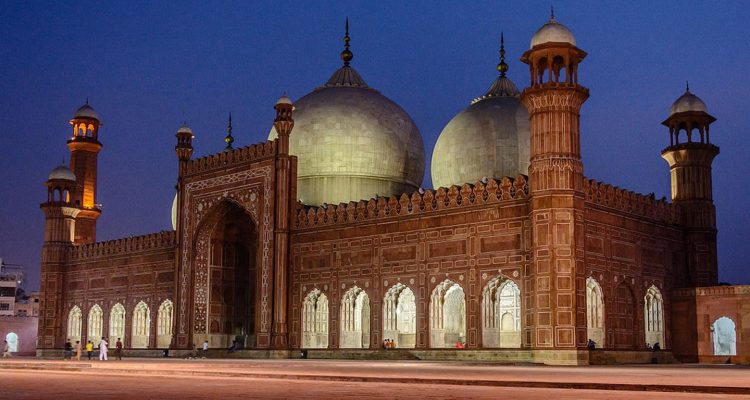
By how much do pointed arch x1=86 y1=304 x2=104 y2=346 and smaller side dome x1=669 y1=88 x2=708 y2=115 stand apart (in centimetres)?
1933

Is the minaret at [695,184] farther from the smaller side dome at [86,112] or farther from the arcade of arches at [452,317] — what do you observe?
the smaller side dome at [86,112]

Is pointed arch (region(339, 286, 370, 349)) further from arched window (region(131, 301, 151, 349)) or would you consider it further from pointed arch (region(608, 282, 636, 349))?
arched window (region(131, 301, 151, 349))

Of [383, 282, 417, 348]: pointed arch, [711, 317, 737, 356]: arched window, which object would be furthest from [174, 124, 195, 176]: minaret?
[711, 317, 737, 356]: arched window

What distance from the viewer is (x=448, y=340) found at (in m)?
22.8

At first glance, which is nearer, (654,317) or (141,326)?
(654,317)

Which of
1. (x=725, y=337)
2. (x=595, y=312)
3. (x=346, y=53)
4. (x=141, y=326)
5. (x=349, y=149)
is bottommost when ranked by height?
(x=725, y=337)

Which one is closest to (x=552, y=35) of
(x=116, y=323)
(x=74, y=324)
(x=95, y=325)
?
(x=116, y=323)

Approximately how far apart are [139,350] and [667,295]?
15.6m

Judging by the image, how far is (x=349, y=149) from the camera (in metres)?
26.7

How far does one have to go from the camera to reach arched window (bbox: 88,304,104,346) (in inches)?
1188

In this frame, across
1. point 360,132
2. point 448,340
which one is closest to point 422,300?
point 448,340

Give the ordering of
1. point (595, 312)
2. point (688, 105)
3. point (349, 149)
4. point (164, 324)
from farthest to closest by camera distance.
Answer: point (164, 324) < point (349, 149) < point (688, 105) < point (595, 312)

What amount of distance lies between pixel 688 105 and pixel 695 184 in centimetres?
200

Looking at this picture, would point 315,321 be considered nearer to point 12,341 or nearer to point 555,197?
Result: point 555,197
